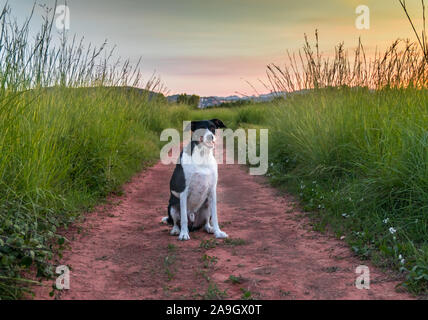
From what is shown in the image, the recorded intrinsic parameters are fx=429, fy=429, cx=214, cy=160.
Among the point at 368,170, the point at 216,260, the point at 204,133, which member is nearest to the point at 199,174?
the point at 204,133

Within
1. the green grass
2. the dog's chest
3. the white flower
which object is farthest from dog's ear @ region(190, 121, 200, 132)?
the white flower

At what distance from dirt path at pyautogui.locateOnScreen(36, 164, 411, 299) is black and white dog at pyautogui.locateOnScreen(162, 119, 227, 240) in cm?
26

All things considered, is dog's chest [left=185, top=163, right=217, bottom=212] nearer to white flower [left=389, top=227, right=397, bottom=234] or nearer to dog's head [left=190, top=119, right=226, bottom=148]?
dog's head [left=190, top=119, right=226, bottom=148]

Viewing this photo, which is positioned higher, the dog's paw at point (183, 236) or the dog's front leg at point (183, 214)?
the dog's front leg at point (183, 214)

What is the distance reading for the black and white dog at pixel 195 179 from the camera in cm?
529

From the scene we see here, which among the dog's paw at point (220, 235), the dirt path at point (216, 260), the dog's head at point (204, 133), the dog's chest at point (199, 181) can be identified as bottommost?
the dirt path at point (216, 260)

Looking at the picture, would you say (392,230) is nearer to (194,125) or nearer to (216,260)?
(216,260)

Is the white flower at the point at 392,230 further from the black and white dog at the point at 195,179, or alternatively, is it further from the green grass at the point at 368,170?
the black and white dog at the point at 195,179

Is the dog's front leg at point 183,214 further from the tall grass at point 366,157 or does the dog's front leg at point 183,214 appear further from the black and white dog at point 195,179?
the tall grass at point 366,157

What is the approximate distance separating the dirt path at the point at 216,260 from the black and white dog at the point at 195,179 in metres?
0.26

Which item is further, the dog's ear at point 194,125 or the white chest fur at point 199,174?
the dog's ear at point 194,125

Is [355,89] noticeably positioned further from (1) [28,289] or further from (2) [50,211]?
(1) [28,289]

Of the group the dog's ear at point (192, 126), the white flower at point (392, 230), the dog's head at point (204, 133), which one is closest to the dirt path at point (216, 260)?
the white flower at point (392, 230)

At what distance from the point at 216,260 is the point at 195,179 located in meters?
1.15
